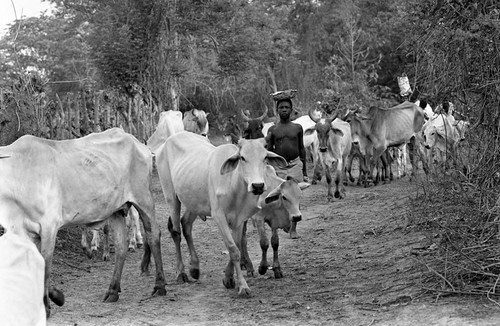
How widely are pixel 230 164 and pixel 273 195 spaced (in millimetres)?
796

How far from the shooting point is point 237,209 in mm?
8211

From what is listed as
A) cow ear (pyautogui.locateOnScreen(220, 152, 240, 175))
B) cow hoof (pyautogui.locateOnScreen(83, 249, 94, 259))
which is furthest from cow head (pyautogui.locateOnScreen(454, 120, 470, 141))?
cow hoof (pyautogui.locateOnScreen(83, 249, 94, 259))

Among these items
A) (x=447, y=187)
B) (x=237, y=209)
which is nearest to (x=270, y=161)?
(x=237, y=209)

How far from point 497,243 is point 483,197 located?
23.0 inches

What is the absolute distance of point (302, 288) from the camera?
320 inches

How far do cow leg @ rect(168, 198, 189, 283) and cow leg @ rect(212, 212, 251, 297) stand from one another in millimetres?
655

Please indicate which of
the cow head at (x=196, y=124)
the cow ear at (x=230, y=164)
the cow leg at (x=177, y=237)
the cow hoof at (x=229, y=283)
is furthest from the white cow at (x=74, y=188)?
the cow head at (x=196, y=124)

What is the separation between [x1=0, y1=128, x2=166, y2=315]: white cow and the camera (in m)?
7.09

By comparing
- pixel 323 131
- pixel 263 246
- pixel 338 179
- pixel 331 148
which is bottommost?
pixel 338 179

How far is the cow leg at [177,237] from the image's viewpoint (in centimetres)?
884

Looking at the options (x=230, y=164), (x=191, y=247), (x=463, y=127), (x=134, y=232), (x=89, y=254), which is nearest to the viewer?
(x=230, y=164)

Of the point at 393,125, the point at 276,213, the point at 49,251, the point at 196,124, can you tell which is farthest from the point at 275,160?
the point at 196,124

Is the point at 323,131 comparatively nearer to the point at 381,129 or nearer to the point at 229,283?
the point at 381,129

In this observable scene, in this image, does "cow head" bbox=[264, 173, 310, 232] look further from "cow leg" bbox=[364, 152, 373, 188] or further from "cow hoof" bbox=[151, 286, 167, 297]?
"cow leg" bbox=[364, 152, 373, 188]
